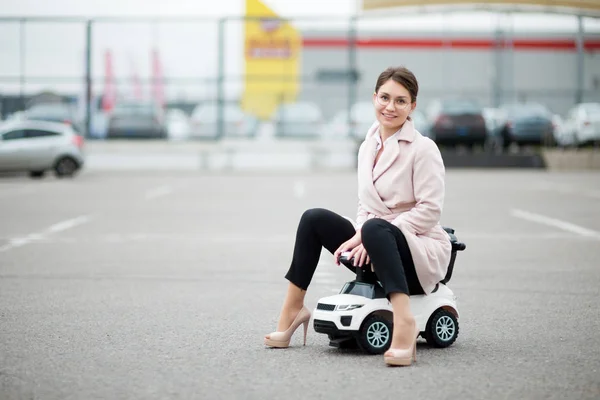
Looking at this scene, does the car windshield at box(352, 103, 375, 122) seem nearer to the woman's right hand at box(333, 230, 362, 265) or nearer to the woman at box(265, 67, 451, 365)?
the woman at box(265, 67, 451, 365)

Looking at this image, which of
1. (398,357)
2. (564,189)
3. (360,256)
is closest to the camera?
(398,357)

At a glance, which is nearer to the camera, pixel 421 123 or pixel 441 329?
pixel 441 329

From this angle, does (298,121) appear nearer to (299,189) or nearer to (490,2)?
(490,2)

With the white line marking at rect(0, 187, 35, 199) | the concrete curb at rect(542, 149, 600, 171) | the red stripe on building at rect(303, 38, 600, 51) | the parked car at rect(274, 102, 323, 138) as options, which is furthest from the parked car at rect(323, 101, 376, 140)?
the white line marking at rect(0, 187, 35, 199)

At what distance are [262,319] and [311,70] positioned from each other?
41071 mm

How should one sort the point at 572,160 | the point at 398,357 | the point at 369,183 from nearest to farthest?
the point at 398,357 < the point at 369,183 < the point at 572,160

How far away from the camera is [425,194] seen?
5.89m

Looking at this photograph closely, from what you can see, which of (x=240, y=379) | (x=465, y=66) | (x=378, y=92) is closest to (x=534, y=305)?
(x=378, y=92)

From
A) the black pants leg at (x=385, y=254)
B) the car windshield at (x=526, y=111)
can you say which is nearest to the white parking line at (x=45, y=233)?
the black pants leg at (x=385, y=254)

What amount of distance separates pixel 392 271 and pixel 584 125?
34498 mm

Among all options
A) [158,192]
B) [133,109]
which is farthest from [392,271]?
[133,109]

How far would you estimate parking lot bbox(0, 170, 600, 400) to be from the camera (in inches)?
207

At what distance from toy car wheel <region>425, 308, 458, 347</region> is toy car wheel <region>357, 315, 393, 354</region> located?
26cm

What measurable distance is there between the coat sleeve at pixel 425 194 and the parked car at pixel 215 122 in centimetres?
3382
